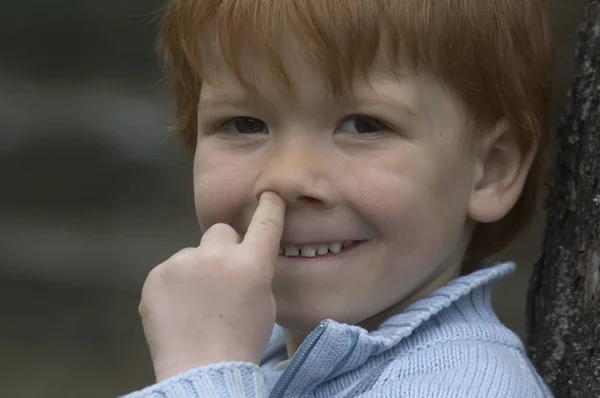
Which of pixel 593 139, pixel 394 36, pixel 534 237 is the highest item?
pixel 394 36

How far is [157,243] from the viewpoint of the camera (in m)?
6.47

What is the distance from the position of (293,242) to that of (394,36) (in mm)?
410

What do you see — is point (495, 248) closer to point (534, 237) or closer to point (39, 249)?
point (534, 237)

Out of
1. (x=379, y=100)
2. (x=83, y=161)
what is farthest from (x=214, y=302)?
(x=83, y=161)

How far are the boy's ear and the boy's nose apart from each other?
34 cm

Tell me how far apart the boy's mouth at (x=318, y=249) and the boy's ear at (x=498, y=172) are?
0.28 meters

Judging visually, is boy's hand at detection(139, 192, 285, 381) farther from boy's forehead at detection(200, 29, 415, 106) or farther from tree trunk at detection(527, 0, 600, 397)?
tree trunk at detection(527, 0, 600, 397)

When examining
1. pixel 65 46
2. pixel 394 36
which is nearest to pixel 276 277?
pixel 394 36

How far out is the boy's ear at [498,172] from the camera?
2.02m

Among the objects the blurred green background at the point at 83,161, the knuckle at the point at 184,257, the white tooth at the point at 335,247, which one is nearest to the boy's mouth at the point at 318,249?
the white tooth at the point at 335,247

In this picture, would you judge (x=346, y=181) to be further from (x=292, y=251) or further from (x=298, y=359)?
(x=298, y=359)

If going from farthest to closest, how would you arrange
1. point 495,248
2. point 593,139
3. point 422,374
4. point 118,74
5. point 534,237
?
point 118,74
point 534,237
point 495,248
point 593,139
point 422,374

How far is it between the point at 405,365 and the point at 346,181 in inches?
13.3

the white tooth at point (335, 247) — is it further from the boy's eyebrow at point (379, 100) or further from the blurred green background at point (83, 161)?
the blurred green background at point (83, 161)
